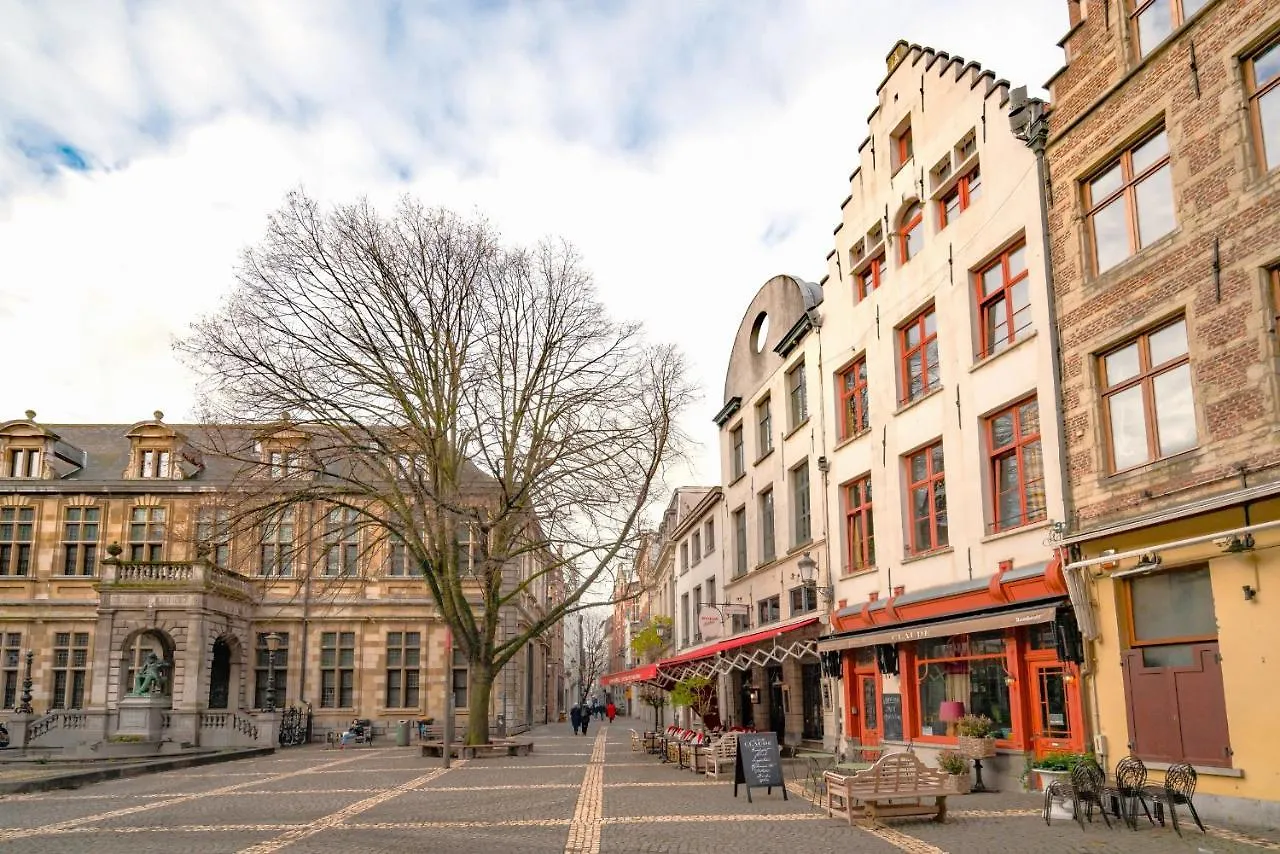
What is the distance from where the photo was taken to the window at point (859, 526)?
22.0 metres

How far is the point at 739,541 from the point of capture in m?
33.4

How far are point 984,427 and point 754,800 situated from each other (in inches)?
289

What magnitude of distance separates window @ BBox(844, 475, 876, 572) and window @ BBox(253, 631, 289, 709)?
2559 cm

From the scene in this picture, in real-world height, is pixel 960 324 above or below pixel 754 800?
above

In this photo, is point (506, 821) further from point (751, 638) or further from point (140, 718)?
point (140, 718)

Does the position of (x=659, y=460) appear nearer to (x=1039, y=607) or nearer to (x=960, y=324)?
(x=960, y=324)

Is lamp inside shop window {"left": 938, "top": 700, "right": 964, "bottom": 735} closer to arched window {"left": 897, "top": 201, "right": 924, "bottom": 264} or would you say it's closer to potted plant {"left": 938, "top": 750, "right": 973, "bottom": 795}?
potted plant {"left": 938, "top": 750, "right": 973, "bottom": 795}

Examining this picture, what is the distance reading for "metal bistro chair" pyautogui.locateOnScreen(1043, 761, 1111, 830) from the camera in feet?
39.1

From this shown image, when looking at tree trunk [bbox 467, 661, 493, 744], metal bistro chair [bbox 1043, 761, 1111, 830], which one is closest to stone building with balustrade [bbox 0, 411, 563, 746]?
tree trunk [bbox 467, 661, 493, 744]

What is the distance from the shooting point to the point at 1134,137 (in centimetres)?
1424

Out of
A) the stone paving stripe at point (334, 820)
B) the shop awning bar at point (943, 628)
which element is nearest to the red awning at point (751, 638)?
the shop awning bar at point (943, 628)

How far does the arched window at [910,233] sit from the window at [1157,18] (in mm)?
6218

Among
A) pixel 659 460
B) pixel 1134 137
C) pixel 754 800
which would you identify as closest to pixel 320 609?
pixel 659 460

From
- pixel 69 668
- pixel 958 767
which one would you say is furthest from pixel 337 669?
pixel 958 767
